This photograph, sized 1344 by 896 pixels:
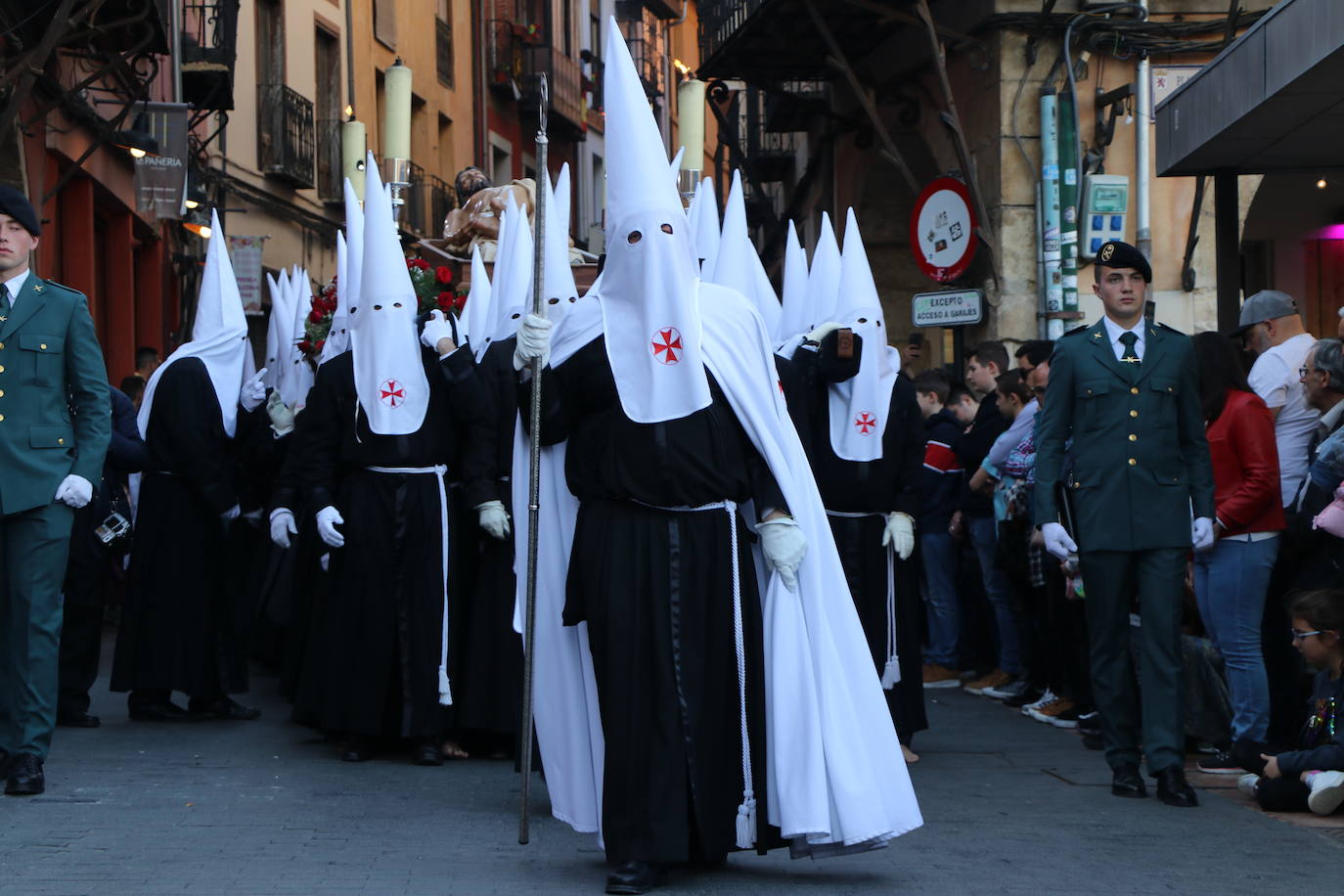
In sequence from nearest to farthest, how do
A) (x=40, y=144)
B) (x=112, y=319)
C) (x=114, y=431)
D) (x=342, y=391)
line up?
(x=342, y=391) < (x=114, y=431) < (x=40, y=144) < (x=112, y=319)

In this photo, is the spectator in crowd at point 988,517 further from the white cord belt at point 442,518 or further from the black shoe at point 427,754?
the black shoe at point 427,754

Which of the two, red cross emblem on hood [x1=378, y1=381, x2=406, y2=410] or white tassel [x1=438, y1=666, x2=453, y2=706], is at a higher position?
red cross emblem on hood [x1=378, y1=381, x2=406, y2=410]

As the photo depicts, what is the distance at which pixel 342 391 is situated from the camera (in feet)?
30.5

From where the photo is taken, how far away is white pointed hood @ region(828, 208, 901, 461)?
9.39 metres

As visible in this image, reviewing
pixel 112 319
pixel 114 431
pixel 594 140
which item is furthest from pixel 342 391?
pixel 594 140

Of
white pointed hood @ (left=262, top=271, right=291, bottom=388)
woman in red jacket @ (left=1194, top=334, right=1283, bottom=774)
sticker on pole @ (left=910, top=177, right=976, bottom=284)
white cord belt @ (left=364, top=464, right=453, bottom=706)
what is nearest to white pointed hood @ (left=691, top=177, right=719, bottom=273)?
white cord belt @ (left=364, top=464, right=453, bottom=706)

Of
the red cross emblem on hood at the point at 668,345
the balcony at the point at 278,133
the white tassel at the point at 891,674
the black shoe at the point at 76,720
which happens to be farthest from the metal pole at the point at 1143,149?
the balcony at the point at 278,133

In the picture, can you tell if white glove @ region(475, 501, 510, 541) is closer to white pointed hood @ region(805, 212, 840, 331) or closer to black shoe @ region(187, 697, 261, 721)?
white pointed hood @ region(805, 212, 840, 331)

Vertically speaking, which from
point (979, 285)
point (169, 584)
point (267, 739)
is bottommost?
point (267, 739)

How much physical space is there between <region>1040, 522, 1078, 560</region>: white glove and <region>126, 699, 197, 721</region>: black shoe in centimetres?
471

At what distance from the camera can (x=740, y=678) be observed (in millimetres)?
6262

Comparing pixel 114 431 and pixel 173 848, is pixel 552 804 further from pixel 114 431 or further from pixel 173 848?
pixel 114 431

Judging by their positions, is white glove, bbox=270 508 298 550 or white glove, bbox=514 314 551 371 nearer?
white glove, bbox=514 314 551 371

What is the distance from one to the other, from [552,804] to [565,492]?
102cm
